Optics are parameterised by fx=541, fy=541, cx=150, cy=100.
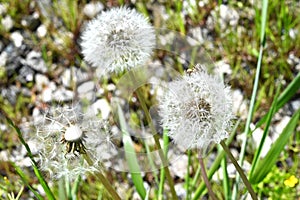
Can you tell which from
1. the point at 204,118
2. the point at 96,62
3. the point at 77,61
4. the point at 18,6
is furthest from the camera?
the point at 18,6

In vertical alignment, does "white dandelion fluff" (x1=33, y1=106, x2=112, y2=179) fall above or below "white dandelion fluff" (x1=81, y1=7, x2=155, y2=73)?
below

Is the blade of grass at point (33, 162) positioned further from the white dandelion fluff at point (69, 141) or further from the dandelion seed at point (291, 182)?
the dandelion seed at point (291, 182)

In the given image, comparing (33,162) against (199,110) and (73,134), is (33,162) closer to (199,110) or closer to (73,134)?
(73,134)

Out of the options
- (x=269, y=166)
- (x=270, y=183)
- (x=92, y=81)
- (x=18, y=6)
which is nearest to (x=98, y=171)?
(x=269, y=166)

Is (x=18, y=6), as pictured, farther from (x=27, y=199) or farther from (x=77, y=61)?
(x=27, y=199)

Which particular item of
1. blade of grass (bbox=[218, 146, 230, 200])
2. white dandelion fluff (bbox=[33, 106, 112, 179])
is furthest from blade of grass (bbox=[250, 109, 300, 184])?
white dandelion fluff (bbox=[33, 106, 112, 179])

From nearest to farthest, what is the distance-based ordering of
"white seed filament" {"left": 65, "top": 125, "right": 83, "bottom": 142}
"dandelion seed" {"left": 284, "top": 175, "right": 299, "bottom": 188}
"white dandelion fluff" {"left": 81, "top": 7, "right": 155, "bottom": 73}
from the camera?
"white seed filament" {"left": 65, "top": 125, "right": 83, "bottom": 142}
"white dandelion fluff" {"left": 81, "top": 7, "right": 155, "bottom": 73}
"dandelion seed" {"left": 284, "top": 175, "right": 299, "bottom": 188}

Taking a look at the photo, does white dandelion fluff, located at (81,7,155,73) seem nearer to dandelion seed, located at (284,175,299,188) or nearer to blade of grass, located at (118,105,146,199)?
blade of grass, located at (118,105,146,199)
